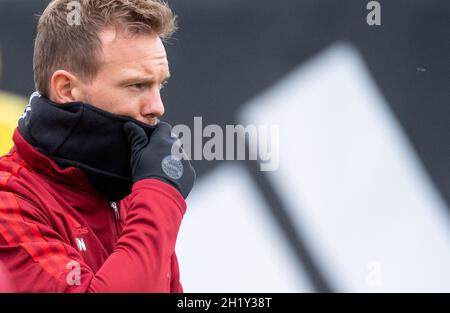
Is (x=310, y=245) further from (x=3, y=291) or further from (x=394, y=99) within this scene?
(x=3, y=291)

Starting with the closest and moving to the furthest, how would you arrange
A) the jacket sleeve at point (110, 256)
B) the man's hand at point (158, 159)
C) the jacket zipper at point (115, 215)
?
the jacket sleeve at point (110, 256) < the man's hand at point (158, 159) < the jacket zipper at point (115, 215)

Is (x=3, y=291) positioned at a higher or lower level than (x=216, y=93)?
lower

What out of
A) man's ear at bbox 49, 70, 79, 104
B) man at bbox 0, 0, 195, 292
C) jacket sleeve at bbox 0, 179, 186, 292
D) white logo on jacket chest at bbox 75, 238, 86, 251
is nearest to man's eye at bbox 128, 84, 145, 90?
man at bbox 0, 0, 195, 292

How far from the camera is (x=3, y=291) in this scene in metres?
1.64

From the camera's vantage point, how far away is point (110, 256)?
1.63 m

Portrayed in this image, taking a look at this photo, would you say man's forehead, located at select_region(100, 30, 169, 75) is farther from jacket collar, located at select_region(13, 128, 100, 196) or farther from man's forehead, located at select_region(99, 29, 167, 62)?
jacket collar, located at select_region(13, 128, 100, 196)

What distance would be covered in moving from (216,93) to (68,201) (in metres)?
1.59

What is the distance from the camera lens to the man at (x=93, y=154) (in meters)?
1.67

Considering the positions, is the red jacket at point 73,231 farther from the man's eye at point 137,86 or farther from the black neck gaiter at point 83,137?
the man's eye at point 137,86

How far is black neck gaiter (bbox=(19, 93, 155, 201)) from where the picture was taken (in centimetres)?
179

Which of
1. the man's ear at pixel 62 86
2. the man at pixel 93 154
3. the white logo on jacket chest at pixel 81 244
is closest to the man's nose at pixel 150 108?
the man at pixel 93 154

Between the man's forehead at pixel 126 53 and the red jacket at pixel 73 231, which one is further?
the man's forehead at pixel 126 53

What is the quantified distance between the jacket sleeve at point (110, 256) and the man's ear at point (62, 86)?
25 centimetres
